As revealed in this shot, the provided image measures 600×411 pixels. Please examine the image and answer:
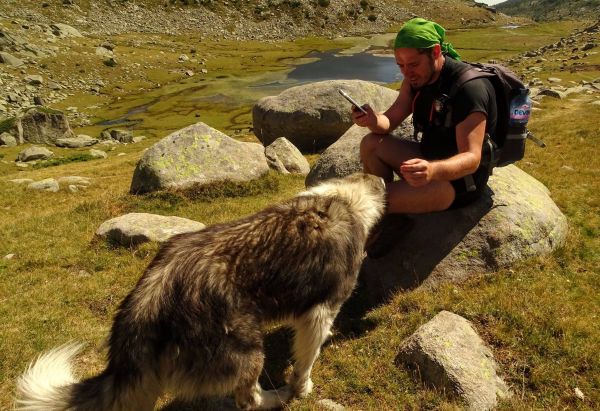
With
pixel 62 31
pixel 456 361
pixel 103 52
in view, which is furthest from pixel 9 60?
pixel 456 361

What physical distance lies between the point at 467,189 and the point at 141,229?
8.34 metres

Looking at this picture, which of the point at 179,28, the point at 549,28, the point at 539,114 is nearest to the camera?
the point at 539,114

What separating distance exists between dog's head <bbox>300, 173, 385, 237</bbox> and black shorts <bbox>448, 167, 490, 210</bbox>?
4.76ft

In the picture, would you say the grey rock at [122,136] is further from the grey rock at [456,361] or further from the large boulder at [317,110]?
the grey rock at [456,361]

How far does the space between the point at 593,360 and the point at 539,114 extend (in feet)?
81.9

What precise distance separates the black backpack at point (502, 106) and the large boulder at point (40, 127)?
4220 centimetres

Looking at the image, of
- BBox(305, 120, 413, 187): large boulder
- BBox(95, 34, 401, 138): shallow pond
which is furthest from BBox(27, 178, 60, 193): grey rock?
BBox(95, 34, 401, 138): shallow pond

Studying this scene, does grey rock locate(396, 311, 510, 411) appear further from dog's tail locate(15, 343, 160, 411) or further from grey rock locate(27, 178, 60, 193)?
grey rock locate(27, 178, 60, 193)

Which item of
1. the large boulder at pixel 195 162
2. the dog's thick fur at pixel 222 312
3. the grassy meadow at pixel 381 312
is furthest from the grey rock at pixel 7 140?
the dog's thick fur at pixel 222 312

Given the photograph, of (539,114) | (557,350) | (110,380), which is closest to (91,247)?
(110,380)

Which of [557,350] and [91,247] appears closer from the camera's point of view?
[557,350]

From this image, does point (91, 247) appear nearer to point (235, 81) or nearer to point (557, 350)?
point (557, 350)

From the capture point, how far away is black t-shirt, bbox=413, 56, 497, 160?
7137mm

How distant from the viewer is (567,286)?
8.41 metres
